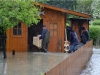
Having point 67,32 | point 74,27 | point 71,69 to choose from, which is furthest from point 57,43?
point 71,69

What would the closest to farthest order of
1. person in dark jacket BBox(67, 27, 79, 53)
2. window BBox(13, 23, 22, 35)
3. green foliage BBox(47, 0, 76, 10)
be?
person in dark jacket BBox(67, 27, 79, 53) < window BBox(13, 23, 22, 35) < green foliage BBox(47, 0, 76, 10)

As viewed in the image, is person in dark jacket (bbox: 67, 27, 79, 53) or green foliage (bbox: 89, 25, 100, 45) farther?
green foliage (bbox: 89, 25, 100, 45)

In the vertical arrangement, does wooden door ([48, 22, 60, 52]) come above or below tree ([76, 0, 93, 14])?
below

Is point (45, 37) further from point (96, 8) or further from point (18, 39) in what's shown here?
point (96, 8)

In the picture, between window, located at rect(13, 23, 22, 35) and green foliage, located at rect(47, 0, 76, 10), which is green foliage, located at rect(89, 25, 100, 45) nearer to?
window, located at rect(13, 23, 22, 35)

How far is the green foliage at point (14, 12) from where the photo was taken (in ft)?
54.3

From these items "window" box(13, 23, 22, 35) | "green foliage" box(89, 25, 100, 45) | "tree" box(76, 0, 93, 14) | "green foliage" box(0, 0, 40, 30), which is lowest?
"green foliage" box(89, 25, 100, 45)

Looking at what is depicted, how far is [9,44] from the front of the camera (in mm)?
22828

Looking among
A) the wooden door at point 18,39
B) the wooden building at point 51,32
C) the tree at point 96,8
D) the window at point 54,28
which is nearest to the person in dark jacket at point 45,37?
the wooden building at point 51,32

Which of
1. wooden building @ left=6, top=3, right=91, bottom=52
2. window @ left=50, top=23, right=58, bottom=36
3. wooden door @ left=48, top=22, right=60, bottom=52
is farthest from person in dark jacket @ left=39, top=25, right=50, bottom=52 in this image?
window @ left=50, top=23, right=58, bottom=36

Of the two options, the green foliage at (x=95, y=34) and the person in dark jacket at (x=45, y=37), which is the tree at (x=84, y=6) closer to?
the green foliage at (x=95, y=34)

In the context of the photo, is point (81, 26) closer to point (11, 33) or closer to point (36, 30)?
point (36, 30)

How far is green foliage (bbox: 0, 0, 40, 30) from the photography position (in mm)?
16547

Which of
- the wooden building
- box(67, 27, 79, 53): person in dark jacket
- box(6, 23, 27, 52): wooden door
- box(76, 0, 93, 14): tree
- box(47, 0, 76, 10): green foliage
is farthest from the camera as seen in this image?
box(76, 0, 93, 14): tree
